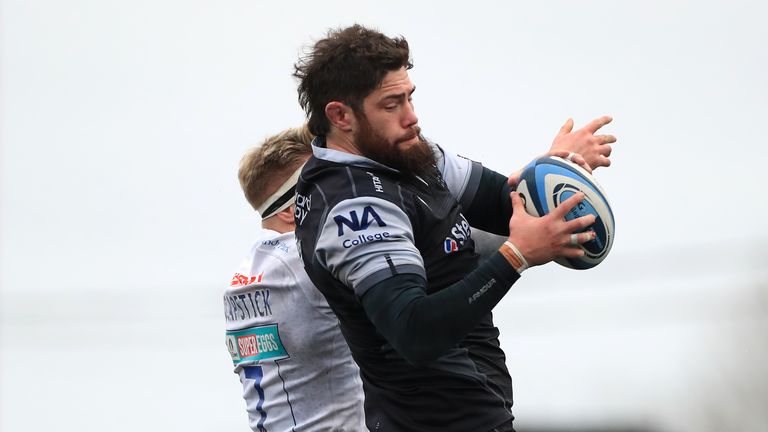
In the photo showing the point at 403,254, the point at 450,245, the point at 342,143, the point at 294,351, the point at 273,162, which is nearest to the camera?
the point at 403,254

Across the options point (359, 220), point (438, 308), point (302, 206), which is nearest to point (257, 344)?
point (302, 206)

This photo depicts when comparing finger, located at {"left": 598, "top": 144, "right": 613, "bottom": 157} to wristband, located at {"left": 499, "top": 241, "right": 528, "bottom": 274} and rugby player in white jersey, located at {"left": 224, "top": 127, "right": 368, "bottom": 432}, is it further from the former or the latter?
rugby player in white jersey, located at {"left": 224, "top": 127, "right": 368, "bottom": 432}

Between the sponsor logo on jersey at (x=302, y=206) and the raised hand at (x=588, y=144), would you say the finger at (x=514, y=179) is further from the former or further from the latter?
the sponsor logo on jersey at (x=302, y=206)

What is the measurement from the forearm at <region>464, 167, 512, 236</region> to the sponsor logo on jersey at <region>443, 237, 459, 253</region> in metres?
0.39

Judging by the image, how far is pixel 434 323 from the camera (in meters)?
3.10

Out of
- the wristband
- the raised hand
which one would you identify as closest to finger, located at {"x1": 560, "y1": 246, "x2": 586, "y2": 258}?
the wristband

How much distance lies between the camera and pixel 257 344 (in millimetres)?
4219

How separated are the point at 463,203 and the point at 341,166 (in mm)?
524

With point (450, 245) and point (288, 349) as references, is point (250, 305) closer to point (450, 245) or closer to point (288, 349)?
point (288, 349)

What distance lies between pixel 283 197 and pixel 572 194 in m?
1.41

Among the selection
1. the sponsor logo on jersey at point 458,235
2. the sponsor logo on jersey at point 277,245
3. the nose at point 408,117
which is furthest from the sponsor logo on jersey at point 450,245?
the sponsor logo on jersey at point 277,245

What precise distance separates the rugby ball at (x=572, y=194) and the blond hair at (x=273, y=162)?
1.20 meters

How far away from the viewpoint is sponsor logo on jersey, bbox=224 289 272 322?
417 centimetres

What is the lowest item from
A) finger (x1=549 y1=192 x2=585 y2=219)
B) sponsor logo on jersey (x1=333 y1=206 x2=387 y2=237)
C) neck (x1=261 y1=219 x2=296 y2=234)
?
finger (x1=549 y1=192 x2=585 y2=219)
